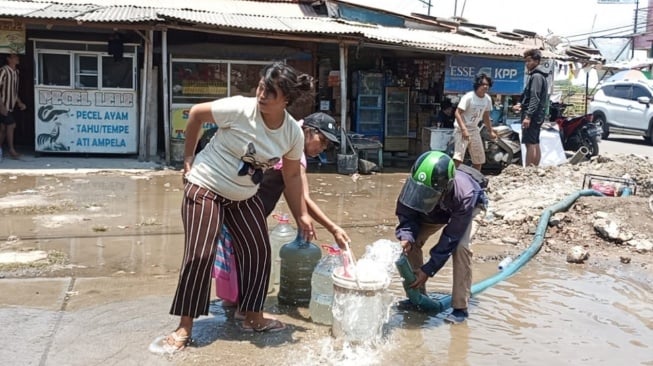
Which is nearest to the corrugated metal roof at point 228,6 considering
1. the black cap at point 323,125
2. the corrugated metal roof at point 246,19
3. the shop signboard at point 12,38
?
the corrugated metal roof at point 246,19

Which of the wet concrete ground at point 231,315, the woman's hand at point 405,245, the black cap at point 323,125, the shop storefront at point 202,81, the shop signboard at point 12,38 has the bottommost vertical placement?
the wet concrete ground at point 231,315

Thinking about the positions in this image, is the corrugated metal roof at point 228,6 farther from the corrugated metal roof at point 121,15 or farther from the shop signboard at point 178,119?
the shop signboard at point 178,119

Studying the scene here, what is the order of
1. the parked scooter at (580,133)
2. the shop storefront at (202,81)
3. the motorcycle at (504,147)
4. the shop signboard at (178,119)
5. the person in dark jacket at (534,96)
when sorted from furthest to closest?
the parked scooter at (580,133) → the motorcycle at (504,147) → the shop storefront at (202,81) → the shop signboard at (178,119) → the person in dark jacket at (534,96)

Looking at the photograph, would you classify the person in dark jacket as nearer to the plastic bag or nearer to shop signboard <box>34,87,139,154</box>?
shop signboard <box>34,87,139,154</box>

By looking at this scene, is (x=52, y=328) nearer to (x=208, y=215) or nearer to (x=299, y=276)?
(x=208, y=215)

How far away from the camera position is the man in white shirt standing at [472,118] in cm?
940

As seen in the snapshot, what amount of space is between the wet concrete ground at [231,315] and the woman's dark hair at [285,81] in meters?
1.51

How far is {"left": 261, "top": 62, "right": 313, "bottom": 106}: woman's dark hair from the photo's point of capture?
3674mm

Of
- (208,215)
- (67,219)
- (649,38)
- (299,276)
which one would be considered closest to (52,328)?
(208,215)

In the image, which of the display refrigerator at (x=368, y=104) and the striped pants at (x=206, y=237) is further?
the display refrigerator at (x=368, y=104)

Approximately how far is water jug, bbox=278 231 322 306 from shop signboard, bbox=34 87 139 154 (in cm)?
813

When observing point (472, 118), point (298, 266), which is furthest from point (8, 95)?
point (298, 266)

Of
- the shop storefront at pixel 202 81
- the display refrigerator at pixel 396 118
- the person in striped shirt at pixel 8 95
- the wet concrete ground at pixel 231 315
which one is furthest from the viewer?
the display refrigerator at pixel 396 118

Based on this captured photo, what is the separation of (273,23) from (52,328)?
8.63 meters
